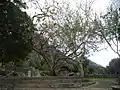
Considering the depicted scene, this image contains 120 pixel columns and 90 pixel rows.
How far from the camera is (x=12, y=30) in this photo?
14961 millimetres

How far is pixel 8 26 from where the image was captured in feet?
48.3

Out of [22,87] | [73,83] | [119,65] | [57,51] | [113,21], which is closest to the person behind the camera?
[22,87]

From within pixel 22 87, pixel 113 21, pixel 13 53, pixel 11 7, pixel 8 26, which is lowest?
pixel 22 87

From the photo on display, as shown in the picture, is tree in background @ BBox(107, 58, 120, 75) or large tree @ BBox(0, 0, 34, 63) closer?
large tree @ BBox(0, 0, 34, 63)

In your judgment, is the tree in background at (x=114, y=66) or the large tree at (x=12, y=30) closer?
the large tree at (x=12, y=30)

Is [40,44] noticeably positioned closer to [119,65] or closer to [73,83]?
[73,83]

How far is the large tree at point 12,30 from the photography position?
46.5ft

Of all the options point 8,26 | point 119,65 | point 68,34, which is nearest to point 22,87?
point 8,26

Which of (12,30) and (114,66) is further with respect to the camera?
(114,66)

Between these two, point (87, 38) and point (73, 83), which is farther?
point (87, 38)

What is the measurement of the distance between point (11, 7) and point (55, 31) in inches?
444

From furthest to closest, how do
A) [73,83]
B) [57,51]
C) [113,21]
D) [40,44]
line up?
[113,21] < [57,51] < [40,44] < [73,83]

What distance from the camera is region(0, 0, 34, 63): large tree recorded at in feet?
46.5

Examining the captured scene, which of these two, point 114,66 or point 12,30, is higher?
point 12,30
